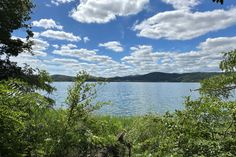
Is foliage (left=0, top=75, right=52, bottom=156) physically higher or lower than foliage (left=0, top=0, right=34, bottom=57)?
lower

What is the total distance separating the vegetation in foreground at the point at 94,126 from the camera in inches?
180

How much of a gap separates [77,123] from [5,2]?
18.6 metres

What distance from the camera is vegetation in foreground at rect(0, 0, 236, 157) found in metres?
4.58

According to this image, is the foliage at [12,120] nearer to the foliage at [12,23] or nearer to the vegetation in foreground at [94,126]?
the vegetation in foreground at [94,126]

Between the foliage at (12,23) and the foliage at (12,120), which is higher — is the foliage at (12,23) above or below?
above

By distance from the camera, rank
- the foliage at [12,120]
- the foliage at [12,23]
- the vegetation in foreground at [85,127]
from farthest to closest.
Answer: the foliage at [12,23], the vegetation in foreground at [85,127], the foliage at [12,120]

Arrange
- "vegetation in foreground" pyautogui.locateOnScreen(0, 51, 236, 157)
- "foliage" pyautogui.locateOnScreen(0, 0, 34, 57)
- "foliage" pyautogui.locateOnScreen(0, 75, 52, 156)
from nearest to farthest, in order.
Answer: "foliage" pyautogui.locateOnScreen(0, 75, 52, 156) < "vegetation in foreground" pyautogui.locateOnScreen(0, 51, 236, 157) < "foliage" pyautogui.locateOnScreen(0, 0, 34, 57)

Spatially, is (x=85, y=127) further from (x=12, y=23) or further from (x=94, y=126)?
(x=12, y=23)

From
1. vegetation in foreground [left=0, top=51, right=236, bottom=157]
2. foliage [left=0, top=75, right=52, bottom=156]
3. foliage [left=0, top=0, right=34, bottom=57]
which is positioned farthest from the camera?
foliage [left=0, top=0, right=34, bottom=57]

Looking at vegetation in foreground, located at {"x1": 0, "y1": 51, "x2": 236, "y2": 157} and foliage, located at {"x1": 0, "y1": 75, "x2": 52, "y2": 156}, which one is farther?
vegetation in foreground, located at {"x1": 0, "y1": 51, "x2": 236, "y2": 157}

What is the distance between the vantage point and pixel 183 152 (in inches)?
195

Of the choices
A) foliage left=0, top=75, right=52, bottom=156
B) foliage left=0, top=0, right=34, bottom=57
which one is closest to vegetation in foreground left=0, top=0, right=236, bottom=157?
foliage left=0, top=75, right=52, bottom=156

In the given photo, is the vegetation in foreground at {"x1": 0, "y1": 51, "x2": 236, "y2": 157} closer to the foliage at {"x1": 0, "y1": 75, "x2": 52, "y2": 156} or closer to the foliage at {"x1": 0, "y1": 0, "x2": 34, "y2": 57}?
the foliage at {"x1": 0, "y1": 75, "x2": 52, "y2": 156}

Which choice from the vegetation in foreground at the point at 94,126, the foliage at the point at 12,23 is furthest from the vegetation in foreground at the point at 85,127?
the foliage at the point at 12,23
